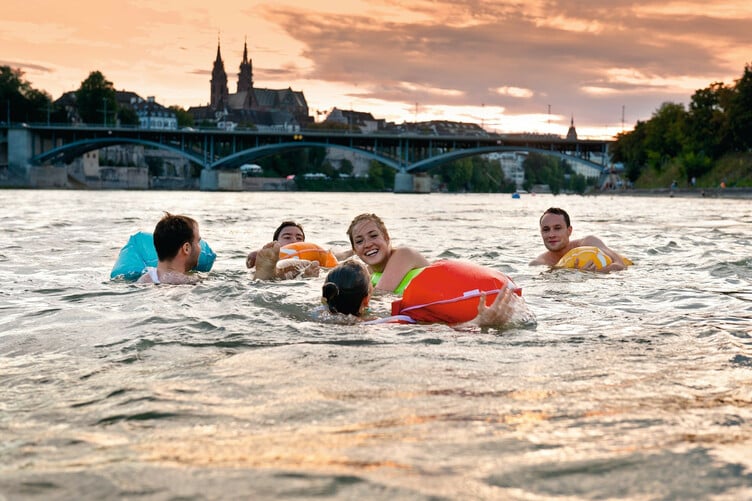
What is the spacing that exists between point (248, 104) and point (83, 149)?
80937 millimetres

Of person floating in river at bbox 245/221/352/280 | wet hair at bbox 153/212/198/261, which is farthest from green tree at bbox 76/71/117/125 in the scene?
wet hair at bbox 153/212/198/261

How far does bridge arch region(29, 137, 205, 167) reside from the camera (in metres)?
80.9

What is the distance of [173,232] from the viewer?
7.34m

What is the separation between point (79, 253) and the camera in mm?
12008

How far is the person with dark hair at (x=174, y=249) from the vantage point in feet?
24.1

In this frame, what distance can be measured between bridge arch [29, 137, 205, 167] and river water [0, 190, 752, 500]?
76.3 meters

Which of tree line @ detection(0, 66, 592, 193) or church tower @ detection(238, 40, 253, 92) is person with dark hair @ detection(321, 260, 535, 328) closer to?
tree line @ detection(0, 66, 592, 193)

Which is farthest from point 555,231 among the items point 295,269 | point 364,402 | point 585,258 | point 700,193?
point 700,193

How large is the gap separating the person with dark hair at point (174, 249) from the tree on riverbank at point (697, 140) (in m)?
62.6

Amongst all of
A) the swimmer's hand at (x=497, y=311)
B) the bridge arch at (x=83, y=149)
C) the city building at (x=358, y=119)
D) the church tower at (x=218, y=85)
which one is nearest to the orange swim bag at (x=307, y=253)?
the swimmer's hand at (x=497, y=311)

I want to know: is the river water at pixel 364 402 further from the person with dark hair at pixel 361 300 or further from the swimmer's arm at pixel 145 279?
the swimmer's arm at pixel 145 279

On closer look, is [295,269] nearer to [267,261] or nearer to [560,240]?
[267,261]

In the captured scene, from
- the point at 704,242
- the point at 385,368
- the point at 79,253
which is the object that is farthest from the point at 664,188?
the point at 385,368

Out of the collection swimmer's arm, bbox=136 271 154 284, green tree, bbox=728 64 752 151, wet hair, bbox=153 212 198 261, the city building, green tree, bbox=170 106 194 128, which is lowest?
swimmer's arm, bbox=136 271 154 284
